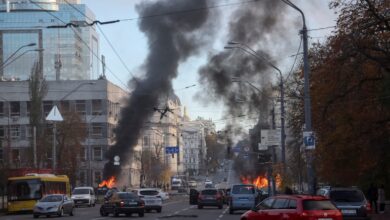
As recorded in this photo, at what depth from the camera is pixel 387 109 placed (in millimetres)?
33188

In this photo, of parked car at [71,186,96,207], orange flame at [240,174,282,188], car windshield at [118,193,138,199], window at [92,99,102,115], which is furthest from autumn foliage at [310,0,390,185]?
window at [92,99,102,115]

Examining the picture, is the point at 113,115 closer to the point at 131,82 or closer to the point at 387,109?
the point at 131,82

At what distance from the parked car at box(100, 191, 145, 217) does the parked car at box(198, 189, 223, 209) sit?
12.8 meters

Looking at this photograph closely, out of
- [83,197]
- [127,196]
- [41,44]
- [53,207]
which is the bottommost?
[83,197]

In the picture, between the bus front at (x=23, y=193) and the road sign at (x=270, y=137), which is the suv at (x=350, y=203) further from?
the bus front at (x=23, y=193)

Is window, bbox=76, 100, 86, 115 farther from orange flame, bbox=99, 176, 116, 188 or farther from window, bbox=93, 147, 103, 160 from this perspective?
orange flame, bbox=99, 176, 116, 188

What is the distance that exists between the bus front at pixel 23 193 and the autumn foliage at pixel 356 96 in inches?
735

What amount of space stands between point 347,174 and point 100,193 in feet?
116

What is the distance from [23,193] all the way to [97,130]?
4752 cm

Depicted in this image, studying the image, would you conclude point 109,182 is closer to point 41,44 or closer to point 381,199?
point 381,199

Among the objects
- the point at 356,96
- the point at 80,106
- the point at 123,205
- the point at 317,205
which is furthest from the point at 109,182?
the point at 317,205

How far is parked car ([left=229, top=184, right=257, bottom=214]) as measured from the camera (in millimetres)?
42116

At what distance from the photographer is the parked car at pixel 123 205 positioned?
38.0m

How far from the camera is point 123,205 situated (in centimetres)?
3803
